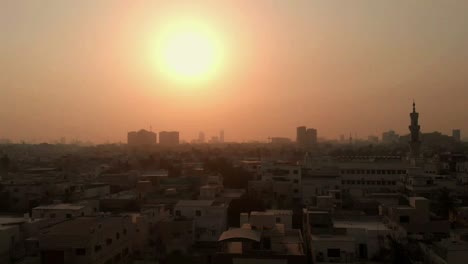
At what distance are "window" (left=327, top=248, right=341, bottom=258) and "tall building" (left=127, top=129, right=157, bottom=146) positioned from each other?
10200 centimetres

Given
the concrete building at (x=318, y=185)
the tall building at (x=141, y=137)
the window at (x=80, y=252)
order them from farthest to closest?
1. the tall building at (x=141, y=137)
2. the concrete building at (x=318, y=185)
3. the window at (x=80, y=252)

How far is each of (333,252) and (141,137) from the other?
105 m

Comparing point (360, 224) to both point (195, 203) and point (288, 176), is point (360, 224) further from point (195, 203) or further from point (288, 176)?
point (288, 176)

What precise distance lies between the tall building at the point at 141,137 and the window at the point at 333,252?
102 metres

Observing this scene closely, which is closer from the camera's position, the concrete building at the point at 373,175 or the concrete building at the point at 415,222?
the concrete building at the point at 415,222

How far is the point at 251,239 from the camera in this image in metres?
10.2

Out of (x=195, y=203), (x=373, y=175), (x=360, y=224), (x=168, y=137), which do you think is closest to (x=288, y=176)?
(x=373, y=175)

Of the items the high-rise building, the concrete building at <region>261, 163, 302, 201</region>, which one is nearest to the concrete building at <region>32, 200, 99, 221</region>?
the concrete building at <region>261, 163, 302, 201</region>

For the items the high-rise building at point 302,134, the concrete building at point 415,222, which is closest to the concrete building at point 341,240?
the concrete building at point 415,222

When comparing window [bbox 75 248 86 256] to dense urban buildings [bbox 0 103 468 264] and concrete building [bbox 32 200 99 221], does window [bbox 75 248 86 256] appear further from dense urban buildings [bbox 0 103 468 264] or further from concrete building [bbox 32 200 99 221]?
concrete building [bbox 32 200 99 221]

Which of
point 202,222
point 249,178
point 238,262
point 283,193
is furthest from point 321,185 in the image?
point 238,262

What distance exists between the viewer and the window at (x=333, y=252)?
417 inches

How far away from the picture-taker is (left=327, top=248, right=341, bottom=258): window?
1060cm

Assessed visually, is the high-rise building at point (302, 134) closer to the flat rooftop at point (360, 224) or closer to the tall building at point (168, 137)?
the tall building at point (168, 137)
